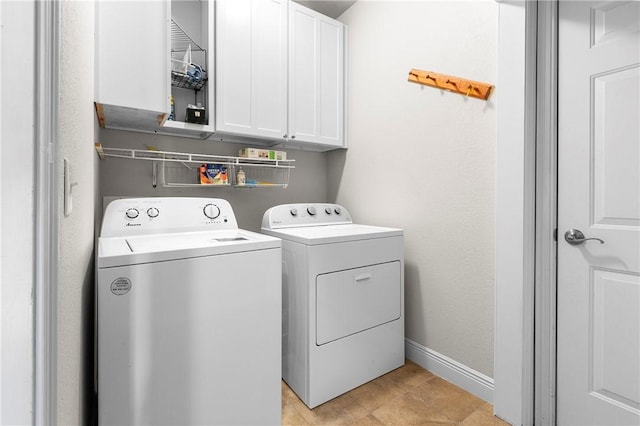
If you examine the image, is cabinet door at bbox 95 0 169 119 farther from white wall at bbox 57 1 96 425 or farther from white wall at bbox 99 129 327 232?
white wall at bbox 57 1 96 425

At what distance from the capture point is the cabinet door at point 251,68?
194 cm

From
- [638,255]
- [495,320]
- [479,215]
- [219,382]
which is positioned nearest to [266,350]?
[219,382]

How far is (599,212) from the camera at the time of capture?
1317 millimetres

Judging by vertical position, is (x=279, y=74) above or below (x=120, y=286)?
above

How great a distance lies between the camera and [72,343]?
802 millimetres

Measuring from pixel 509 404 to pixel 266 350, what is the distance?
1154mm

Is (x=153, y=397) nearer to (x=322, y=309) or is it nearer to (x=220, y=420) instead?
(x=220, y=420)

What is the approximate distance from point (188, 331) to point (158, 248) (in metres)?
0.33

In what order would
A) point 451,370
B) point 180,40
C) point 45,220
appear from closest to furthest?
point 45,220 → point 451,370 → point 180,40

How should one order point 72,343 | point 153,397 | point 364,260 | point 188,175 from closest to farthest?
1. point 72,343
2. point 153,397
3. point 364,260
4. point 188,175

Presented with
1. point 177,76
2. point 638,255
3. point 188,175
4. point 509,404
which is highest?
point 177,76

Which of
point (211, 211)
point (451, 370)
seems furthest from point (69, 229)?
point (451, 370)

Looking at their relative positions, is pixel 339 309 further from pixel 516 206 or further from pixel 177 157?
pixel 177 157

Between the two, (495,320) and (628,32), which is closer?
(628,32)
